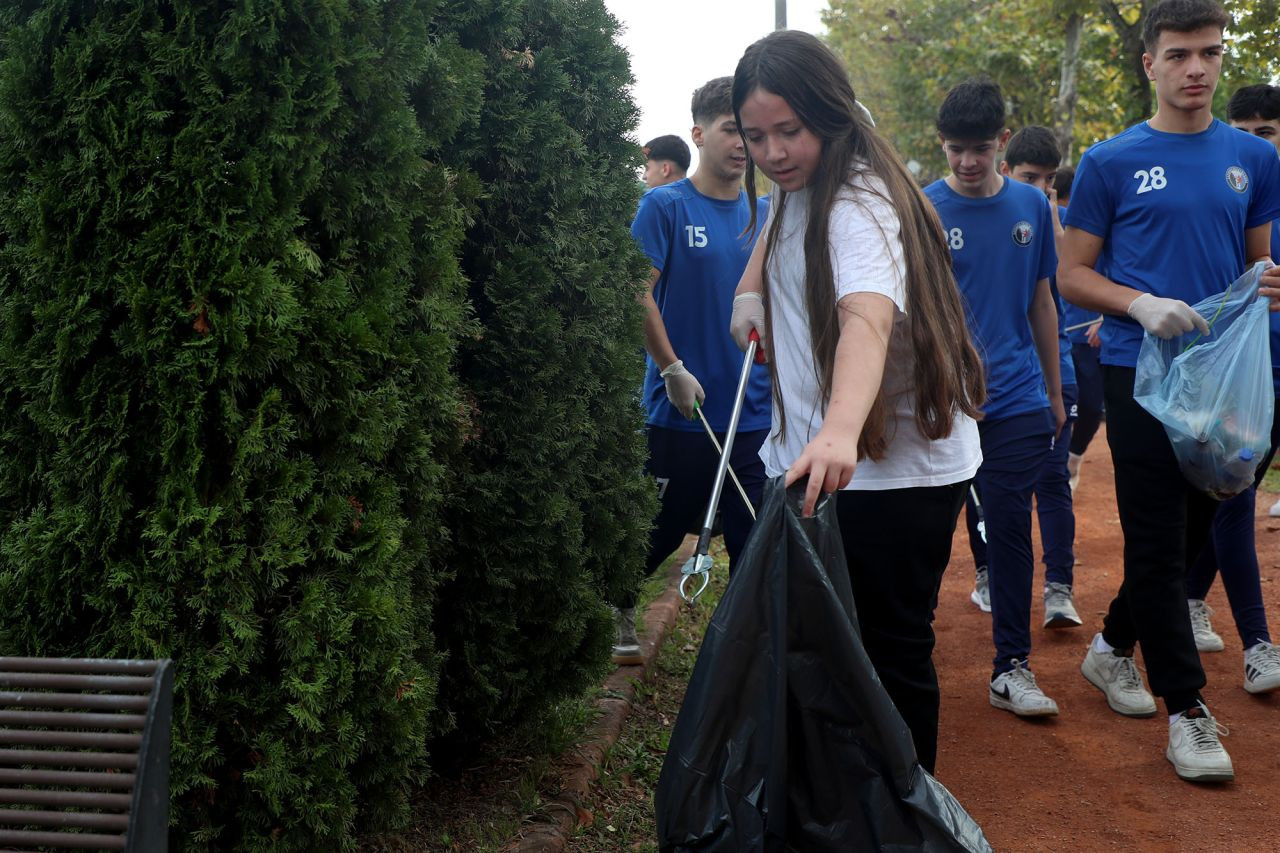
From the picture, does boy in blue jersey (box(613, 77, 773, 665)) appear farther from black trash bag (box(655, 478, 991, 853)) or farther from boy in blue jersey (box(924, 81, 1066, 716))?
black trash bag (box(655, 478, 991, 853))

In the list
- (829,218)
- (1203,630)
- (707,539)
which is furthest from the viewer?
(1203,630)

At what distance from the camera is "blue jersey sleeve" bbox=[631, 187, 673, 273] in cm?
516

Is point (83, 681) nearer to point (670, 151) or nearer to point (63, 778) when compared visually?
point (63, 778)

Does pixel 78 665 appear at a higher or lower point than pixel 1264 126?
lower

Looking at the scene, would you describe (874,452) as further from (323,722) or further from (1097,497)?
(1097,497)

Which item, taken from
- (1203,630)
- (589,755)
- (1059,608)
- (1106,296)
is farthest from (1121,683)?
(589,755)

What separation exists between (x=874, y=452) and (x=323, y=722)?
1.39 meters

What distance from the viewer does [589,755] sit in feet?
13.8

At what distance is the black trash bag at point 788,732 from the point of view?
8.70 feet

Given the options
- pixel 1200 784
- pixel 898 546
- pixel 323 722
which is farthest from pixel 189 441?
pixel 1200 784

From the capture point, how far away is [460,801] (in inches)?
149

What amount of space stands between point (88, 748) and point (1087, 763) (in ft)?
11.5

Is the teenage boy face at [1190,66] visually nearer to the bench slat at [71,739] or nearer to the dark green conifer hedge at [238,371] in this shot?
the dark green conifer hedge at [238,371]

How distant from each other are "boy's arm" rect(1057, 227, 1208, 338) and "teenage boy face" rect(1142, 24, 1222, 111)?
1.71 ft
